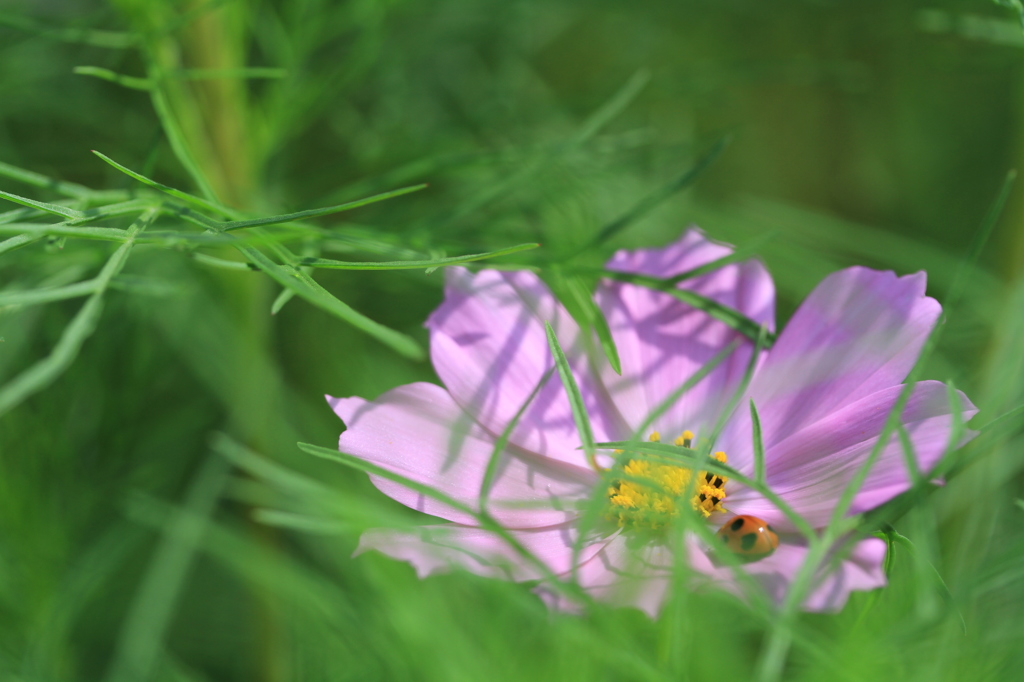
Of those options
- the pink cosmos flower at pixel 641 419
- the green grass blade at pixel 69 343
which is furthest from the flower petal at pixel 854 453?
the green grass blade at pixel 69 343

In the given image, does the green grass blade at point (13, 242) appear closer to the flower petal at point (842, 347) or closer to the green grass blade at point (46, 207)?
the green grass blade at point (46, 207)

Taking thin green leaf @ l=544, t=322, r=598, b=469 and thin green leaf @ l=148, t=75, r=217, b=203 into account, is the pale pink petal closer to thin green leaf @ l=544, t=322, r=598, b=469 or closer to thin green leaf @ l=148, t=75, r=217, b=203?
thin green leaf @ l=544, t=322, r=598, b=469

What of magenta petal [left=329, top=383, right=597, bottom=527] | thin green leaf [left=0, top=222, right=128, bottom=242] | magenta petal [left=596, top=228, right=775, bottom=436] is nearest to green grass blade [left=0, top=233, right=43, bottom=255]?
thin green leaf [left=0, top=222, right=128, bottom=242]

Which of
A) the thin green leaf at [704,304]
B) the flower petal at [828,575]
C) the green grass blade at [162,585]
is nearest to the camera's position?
the flower petal at [828,575]

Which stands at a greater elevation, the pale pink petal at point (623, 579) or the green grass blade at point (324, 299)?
the green grass blade at point (324, 299)

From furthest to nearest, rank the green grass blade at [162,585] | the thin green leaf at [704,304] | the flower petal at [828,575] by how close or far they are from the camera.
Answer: the green grass blade at [162,585] < the thin green leaf at [704,304] < the flower petal at [828,575]

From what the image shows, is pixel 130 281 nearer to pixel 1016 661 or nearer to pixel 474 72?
Answer: pixel 1016 661
